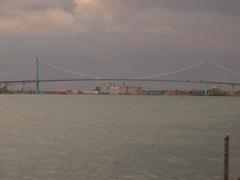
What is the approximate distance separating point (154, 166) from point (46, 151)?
5.22 m

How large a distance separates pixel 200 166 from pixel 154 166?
4.89ft

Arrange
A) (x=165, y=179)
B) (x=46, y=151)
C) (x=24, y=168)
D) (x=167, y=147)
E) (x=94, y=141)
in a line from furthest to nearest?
(x=94, y=141)
(x=167, y=147)
(x=46, y=151)
(x=24, y=168)
(x=165, y=179)

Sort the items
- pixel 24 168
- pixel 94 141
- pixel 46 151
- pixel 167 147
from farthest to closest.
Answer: pixel 94 141, pixel 167 147, pixel 46 151, pixel 24 168

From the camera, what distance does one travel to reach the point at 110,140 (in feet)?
81.3

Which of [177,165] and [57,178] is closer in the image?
[57,178]

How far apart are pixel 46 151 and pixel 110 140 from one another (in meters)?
4.86

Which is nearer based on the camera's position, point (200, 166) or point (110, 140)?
point (200, 166)

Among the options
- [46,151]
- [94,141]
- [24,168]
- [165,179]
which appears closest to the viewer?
[165,179]

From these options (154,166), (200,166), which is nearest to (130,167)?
(154,166)

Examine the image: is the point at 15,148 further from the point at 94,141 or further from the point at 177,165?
the point at 177,165

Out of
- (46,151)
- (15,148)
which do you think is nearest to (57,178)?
(46,151)

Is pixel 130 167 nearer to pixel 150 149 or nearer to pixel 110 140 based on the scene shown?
pixel 150 149

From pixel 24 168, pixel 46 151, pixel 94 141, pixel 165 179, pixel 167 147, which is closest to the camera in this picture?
pixel 165 179

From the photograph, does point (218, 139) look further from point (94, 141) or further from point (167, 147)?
point (94, 141)
